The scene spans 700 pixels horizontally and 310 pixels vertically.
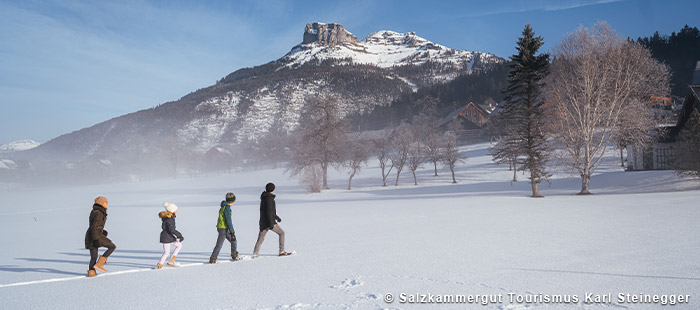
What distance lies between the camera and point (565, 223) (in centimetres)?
1178

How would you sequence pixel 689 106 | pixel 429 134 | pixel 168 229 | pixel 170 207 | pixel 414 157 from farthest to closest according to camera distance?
pixel 429 134
pixel 414 157
pixel 689 106
pixel 168 229
pixel 170 207

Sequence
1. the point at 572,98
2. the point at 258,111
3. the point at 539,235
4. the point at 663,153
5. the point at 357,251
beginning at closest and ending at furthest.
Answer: the point at 357,251
the point at 539,235
the point at 572,98
the point at 663,153
the point at 258,111

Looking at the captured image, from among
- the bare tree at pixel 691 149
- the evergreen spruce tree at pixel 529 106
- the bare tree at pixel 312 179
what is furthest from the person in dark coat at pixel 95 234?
the bare tree at pixel 312 179

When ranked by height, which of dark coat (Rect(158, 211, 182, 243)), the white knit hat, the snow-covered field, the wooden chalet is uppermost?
the wooden chalet

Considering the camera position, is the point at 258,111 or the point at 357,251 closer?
the point at 357,251

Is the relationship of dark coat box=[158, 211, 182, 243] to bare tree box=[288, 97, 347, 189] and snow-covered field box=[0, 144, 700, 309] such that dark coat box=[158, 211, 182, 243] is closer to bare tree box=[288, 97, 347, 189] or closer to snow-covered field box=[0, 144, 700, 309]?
snow-covered field box=[0, 144, 700, 309]

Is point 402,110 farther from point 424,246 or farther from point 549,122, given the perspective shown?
point 424,246

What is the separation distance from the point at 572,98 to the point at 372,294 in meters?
22.8

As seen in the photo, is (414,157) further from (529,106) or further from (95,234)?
(95,234)

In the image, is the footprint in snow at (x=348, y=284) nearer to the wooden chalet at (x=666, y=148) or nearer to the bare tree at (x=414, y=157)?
the wooden chalet at (x=666, y=148)

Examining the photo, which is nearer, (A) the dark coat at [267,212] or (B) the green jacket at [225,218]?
(B) the green jacket at [225,218]

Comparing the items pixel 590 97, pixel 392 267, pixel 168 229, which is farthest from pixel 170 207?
pixel 590 97

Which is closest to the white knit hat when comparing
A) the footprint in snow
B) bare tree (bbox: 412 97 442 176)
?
the footprint in snow

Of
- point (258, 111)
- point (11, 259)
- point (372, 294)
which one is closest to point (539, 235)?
point (372, 294)
